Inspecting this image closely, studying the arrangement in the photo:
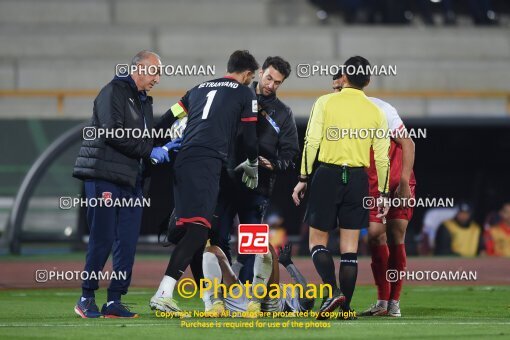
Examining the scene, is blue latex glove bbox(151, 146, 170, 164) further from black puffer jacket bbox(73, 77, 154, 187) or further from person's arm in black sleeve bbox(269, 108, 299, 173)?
person's arm in black sleeve bbox(269, 108, 299, 173)

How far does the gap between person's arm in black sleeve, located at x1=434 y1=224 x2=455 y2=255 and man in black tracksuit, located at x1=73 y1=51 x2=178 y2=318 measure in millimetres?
11106

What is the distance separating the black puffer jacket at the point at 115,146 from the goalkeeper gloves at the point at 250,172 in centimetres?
76

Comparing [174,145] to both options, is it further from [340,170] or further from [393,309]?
[393,309]

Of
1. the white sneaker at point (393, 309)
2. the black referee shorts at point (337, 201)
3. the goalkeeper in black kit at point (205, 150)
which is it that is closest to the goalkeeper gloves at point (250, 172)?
the goalkeeper in black kit at point (205, 150)

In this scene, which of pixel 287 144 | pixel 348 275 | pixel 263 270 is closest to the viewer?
pixel 348 275

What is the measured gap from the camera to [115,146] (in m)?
8.81

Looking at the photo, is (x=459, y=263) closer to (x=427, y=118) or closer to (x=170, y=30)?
(x=427, y=118)

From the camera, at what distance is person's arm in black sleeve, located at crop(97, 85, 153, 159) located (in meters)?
8.77

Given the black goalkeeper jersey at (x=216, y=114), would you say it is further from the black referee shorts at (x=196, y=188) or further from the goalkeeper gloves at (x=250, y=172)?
the goalkeeper gloves at (x=250, y=172)

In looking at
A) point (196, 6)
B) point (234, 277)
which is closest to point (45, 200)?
point (196, 6)

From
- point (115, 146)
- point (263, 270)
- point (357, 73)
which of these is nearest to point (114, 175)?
point (115, 146)

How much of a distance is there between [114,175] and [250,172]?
1.08 metres

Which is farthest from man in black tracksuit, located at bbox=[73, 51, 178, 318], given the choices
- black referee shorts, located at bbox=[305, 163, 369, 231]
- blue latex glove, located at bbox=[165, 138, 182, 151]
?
black referee shorts, located at bbox=[305, 163, 369, 231]

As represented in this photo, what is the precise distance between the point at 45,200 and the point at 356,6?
776cm
